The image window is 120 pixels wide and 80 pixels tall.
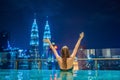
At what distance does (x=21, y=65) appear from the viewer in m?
9.10

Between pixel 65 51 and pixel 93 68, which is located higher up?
pixel 65 51

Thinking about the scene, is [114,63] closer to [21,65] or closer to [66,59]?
[66,59]

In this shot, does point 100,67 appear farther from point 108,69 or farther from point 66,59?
point 66,59

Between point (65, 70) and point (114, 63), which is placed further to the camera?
point (114, 63)

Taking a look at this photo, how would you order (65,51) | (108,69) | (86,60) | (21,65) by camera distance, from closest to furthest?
(65,51), (108,69), (86,60), (21,65)

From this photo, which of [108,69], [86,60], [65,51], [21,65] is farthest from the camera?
[21,65]

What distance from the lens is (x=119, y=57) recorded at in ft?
27.2

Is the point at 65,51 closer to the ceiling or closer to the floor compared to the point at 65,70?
closer to the ceiling

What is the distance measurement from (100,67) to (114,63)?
54 cm

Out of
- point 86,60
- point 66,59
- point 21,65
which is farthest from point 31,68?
point 66,59

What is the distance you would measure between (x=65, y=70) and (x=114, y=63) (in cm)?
248

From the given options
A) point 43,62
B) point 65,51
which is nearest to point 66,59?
point 65,51

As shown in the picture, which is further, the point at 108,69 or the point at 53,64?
the point at 53,64

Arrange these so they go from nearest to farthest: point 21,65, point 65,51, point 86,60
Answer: point 65,51 < point 86,60 < point 21,65
